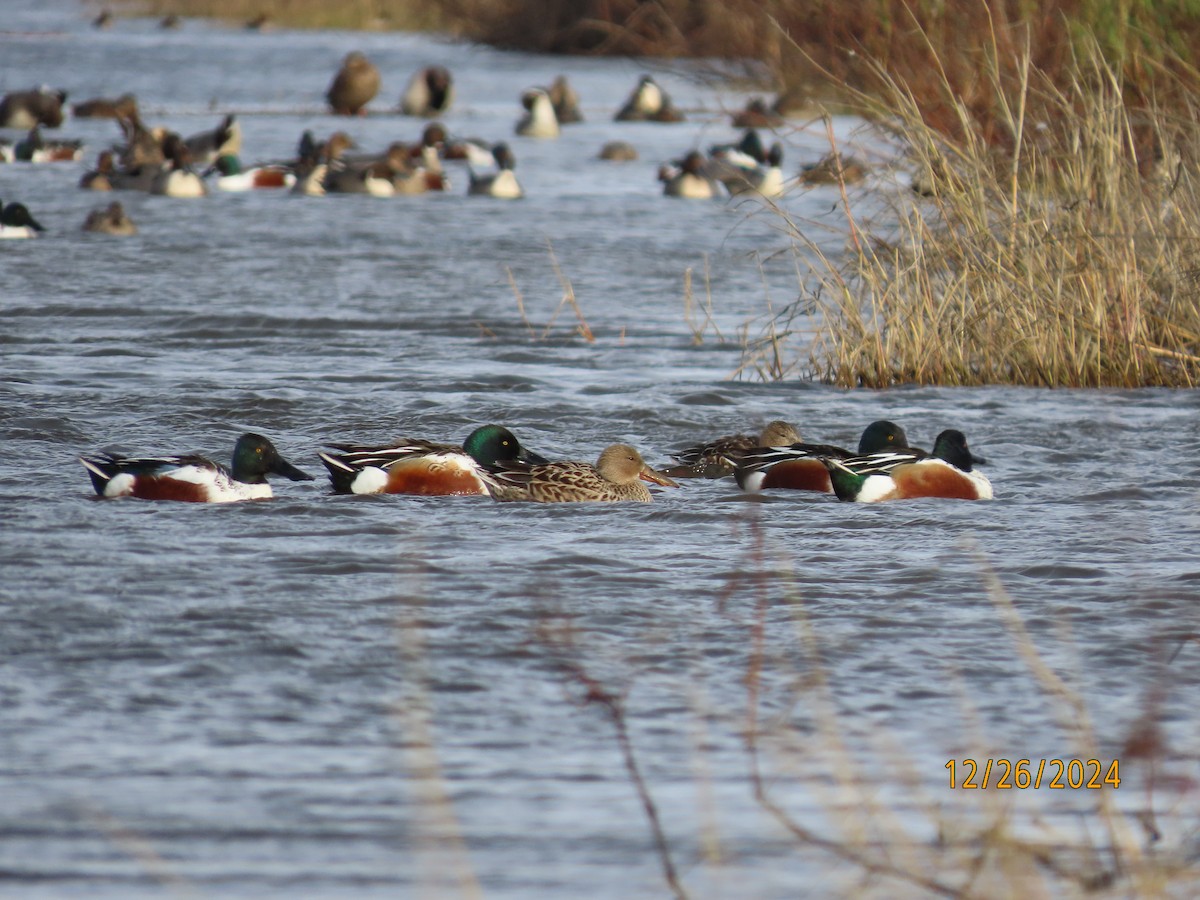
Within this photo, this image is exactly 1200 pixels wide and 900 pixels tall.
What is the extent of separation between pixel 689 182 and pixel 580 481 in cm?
1505

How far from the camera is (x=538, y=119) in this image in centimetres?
3055

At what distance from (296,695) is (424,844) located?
1288mm

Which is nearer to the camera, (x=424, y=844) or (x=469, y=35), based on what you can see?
(x=424, y=844)

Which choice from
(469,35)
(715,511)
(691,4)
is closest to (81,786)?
(715,511)

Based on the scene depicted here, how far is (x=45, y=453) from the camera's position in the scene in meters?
9.45

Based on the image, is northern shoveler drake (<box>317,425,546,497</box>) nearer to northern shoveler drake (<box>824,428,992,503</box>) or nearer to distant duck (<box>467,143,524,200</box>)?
northern shoveler drake (<box>824,428,992,503</box>)

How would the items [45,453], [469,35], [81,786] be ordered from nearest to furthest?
[81,786] < [45,453] < [469,35]

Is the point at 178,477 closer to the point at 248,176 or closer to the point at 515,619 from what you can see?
the point at 515,619

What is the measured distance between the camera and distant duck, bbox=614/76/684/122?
34156 mm

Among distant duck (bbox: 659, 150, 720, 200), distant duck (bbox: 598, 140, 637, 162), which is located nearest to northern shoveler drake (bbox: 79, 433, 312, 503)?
distant duck (bbox: 659, 150, 720, 200)

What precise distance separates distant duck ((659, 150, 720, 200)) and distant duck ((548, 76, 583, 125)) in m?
9.66

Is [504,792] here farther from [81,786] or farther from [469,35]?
[469,35]

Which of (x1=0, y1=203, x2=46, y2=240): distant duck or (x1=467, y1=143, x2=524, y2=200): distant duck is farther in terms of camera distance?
(x1=467, y1=143, x2=524, y2=200): distant duck

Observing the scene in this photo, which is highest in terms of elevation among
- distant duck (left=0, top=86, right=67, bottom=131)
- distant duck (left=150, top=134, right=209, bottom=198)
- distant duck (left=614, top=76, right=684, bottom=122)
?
distant duck (left=614, top=76, right=684, bottom=122)
